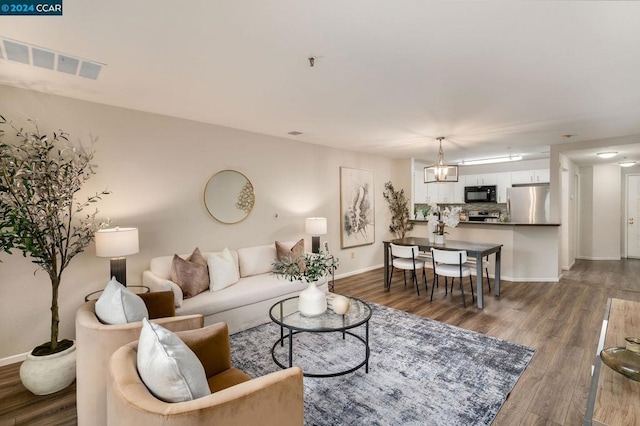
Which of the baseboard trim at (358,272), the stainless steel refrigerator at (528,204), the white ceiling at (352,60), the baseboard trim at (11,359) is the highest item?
the white ceiling at (352,60)

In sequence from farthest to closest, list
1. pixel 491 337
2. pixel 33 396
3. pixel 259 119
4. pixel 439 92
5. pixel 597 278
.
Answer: pixel 597 278
pixel 259 119
pixel 491 337
pixel 439 92
pixel 33 396

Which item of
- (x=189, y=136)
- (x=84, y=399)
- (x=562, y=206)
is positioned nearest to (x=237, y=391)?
(x=84, y=399)

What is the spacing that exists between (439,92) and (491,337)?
2.58 meters

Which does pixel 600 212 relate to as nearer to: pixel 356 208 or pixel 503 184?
pixel 503 184

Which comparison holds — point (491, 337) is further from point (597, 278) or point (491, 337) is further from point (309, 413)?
point (597, 278)

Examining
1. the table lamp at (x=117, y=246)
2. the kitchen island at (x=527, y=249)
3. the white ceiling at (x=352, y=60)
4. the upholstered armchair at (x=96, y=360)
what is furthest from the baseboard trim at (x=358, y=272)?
the upholstered armchair at (x=96, y=360)

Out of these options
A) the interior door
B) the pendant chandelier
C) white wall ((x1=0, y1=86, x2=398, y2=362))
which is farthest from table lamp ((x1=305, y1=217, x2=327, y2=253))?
the interior door

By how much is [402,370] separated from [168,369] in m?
2.02

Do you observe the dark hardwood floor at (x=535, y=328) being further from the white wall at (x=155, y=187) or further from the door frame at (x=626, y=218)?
the door frame at (x=626, y=218)

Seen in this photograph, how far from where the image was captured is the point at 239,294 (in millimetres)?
3266

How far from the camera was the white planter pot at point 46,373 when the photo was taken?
2231 millimetres

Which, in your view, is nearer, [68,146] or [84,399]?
[84,399]

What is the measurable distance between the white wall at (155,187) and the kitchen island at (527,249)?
321 cm

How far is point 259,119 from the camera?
12.2 ft
